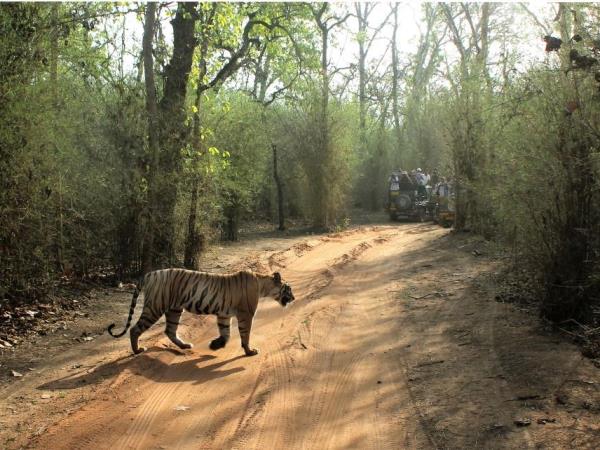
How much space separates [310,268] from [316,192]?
9.73m

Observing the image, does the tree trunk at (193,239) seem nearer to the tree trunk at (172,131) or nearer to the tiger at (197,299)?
the tree trunk at (172,131)

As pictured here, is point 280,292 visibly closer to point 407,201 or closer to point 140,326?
point 140,326

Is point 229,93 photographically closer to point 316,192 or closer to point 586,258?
point 316,192

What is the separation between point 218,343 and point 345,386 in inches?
85.8

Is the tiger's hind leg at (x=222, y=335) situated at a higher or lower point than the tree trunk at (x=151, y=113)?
lower

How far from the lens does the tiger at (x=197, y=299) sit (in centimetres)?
765

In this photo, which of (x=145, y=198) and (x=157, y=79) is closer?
(x=145, y=198)

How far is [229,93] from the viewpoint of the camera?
23.7 metres

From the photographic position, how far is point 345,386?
6.74 metres

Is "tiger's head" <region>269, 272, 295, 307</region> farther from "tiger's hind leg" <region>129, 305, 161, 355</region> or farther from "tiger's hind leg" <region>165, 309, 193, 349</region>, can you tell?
"tiger's hind leg" <region>129, 305, 161, 355</region>

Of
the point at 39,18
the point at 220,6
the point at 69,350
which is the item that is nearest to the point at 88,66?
the point at 220,6

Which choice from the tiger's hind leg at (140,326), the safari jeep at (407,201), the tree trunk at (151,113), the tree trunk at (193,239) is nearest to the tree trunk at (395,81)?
the safari jeep at (407,201)

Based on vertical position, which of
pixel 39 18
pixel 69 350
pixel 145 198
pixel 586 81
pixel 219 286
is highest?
pixel 39 18

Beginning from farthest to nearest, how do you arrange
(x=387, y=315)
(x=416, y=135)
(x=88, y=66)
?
(x=416, y=135) < (x=88, y=66) < (x=387, y=315)
